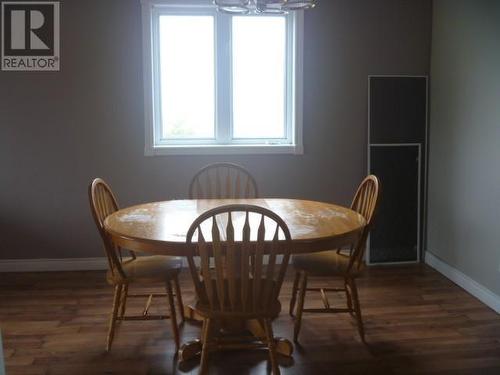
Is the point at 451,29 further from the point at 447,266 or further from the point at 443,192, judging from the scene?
the point at 447,266

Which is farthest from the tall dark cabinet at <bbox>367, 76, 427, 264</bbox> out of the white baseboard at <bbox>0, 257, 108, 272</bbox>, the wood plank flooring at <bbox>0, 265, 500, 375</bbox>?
the white baseboard at <bbox>0, 257, 108, 272</bbox>

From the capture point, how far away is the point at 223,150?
381 cm

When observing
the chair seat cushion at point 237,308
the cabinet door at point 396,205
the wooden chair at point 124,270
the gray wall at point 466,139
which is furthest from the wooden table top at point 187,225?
the cabinet door at point 396,205

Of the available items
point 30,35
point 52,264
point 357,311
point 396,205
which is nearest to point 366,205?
point 357,311

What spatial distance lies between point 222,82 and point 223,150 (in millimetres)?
522

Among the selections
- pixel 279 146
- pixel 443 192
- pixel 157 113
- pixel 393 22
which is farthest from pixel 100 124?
pixel 443 192

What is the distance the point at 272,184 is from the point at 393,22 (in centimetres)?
154

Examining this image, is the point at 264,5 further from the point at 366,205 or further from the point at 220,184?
the point at 220,184

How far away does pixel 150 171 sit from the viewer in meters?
3.79

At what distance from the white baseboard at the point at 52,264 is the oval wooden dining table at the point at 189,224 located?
4.17 ft

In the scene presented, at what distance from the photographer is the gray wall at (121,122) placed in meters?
3.64

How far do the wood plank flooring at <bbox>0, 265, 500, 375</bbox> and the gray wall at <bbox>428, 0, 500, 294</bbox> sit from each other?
0.33m

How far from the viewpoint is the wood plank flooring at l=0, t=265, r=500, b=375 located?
234 centimetres

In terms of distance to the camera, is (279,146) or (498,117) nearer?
(498,117)
